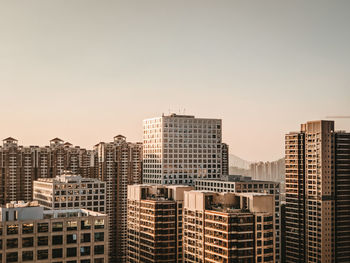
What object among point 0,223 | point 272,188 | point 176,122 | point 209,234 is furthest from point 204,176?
point 0,223

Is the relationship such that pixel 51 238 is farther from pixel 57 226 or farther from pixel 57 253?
pixel 57 253

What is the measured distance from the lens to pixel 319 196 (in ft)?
558

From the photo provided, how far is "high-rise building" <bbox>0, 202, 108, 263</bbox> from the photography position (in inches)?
3068

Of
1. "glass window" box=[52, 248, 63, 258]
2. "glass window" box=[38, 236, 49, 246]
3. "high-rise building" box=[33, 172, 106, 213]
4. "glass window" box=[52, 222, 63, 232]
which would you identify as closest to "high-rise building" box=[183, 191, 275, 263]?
"glass window" box=[52, 248, 63, 258]

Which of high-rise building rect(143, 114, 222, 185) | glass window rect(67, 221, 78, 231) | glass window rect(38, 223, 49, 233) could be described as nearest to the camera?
glass window rect(38, 223, 49, 233)

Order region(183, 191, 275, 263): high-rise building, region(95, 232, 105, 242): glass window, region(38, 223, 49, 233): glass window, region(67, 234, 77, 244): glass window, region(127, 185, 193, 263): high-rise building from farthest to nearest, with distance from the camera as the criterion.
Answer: region(127, 185, 193, 263): high-rise building < region(183, 191, 275, 263): high-rise building < region(95, 232, 105, 242): glass window < region(67, 234, 77, 244): glass window < region(38, 223, 49, 233): glass window

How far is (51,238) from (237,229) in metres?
37.5

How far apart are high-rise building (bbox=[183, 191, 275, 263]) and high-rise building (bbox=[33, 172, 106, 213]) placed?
169 feet

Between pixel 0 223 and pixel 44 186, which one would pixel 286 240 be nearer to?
pixel 44 186

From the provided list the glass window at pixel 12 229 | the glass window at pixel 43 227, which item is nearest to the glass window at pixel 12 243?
the glass window at pixel 12 229

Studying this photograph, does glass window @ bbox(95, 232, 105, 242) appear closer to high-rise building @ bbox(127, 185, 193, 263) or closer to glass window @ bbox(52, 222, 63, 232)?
glass window @ bbox(52, 222, 63, 232)

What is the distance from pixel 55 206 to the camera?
146000 millimetres

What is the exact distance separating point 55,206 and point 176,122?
54.0 meters

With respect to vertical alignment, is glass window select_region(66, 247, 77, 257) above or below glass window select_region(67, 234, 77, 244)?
below
